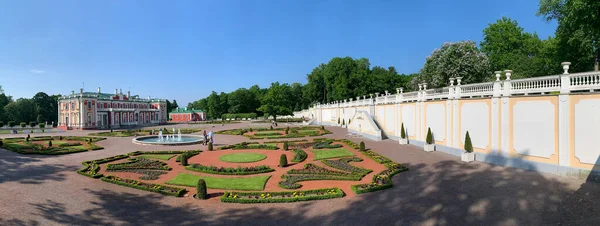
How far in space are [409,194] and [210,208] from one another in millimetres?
8520

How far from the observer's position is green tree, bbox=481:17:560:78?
4069 cm

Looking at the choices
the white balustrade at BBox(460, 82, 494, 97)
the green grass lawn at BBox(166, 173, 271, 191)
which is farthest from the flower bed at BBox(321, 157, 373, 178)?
the white balustrade at BBox(460, 82, 494, 97)

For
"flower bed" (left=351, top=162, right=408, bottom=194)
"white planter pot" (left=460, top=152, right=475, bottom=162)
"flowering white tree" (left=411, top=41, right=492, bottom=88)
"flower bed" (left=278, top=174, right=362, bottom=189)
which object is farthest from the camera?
"flowering white tree" (left=411, top=41, right=492, bottom=88)

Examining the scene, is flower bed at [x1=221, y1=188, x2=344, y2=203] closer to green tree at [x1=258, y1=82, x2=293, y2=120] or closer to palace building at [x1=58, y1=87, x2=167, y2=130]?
green tree at [x1=258, y1=82, x2=293, y2=120]

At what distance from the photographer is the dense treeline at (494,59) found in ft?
80.1

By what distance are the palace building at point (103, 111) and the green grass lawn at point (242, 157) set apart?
187ft

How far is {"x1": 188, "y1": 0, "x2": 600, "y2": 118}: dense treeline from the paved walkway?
11.9 m

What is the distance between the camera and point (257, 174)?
17078 mm

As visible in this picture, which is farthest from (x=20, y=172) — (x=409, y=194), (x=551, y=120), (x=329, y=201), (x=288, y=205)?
(x=551, y=120)

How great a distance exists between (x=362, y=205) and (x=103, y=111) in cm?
7634

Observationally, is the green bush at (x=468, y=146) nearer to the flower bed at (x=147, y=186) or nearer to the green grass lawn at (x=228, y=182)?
the green grass lawn at (x=228, y=182)

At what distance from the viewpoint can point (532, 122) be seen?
15.4 metres

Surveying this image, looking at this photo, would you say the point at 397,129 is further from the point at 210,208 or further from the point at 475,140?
the point at 210,208

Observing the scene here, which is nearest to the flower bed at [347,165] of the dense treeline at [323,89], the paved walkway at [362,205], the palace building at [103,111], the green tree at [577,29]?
the paved walkway at [362,205]
